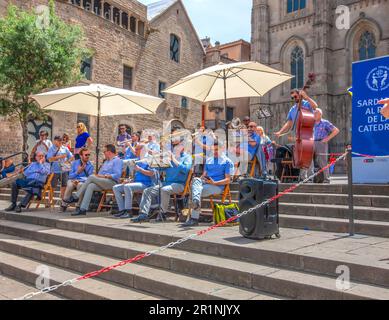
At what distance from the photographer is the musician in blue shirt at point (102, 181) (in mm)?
8188

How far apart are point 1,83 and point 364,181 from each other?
14.2 metres

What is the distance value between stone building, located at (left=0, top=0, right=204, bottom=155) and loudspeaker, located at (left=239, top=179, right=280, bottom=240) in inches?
632

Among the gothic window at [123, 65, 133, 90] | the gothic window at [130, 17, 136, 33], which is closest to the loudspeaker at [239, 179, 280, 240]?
the gothic window at [123, 65, 133, 90]

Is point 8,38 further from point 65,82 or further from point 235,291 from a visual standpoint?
point 235,291

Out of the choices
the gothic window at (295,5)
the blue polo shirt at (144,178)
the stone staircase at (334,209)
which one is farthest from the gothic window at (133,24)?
the stone staircase at (334,209)

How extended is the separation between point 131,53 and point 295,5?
15.6 metres

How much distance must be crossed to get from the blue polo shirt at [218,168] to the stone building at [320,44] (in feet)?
76.2

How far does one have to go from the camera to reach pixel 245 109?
4003cm

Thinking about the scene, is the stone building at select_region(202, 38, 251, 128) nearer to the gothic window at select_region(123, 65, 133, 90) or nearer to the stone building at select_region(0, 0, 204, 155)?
the stone building at select_region(0, 0, 204, 155)

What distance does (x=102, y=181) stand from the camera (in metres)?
8.27

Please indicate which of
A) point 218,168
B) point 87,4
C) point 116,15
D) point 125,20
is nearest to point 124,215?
point 218,168

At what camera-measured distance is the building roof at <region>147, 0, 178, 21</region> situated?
2855 centimetres
